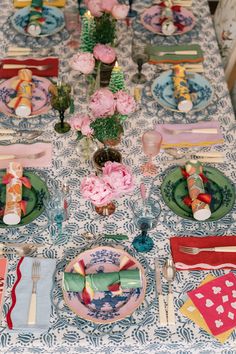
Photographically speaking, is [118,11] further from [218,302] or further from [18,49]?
[218,302]

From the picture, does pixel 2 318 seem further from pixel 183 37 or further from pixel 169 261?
pixel 183 37

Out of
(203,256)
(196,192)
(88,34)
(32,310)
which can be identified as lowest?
(32,310)

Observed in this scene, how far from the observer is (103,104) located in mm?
1736

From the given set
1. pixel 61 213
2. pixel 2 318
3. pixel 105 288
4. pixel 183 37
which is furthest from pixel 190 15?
pixel 2 318

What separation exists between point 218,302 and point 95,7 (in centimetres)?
136

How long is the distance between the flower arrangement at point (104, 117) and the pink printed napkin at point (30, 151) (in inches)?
11.4

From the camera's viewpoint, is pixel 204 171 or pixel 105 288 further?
pixel 204 171

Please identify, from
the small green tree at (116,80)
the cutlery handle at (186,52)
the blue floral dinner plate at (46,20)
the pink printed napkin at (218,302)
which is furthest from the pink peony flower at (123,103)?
the blue floral dinner plate at (46,20)

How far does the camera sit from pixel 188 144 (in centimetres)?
208

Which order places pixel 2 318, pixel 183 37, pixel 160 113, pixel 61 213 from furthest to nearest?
1. pixel 183 37
2. pixel 160 113
3. pixel 61 213
4. pixel 2 318

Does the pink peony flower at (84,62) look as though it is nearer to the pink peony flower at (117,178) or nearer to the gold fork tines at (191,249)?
the pink peony flower at (117,178)

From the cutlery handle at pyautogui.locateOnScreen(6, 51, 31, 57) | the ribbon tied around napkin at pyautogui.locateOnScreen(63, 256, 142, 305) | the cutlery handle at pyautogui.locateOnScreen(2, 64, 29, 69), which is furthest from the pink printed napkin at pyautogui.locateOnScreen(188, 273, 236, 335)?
the cutlery handle at pyautogui.locateOnScreen(6, 51, 31, 57)

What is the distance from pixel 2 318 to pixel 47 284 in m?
0.18

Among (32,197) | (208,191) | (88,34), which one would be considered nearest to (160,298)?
(208,191)
